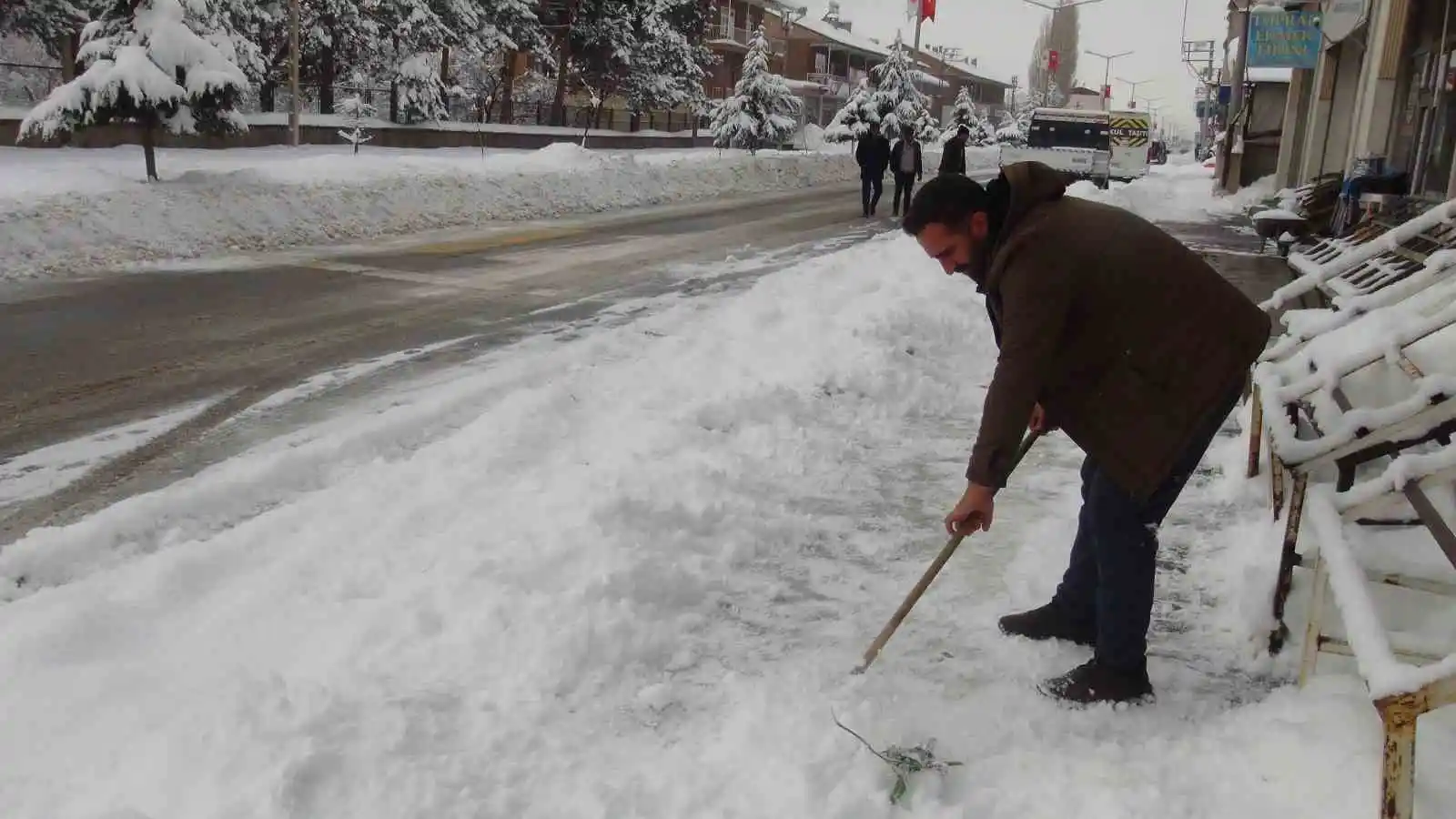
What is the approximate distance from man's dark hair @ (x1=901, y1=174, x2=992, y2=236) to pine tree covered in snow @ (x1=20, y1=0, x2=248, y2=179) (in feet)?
46.4

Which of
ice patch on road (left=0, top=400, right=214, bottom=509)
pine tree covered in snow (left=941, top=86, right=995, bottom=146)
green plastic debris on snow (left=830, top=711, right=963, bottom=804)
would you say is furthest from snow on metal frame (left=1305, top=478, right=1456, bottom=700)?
pine tree covered in snow (left=941, top=86, right=995, bottom=146)

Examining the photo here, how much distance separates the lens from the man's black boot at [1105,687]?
11.2 feet

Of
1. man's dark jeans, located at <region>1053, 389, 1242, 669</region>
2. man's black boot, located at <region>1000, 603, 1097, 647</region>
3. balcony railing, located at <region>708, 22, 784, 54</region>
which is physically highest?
balcony railing, located at <region>708, 22, 784, 54</region>

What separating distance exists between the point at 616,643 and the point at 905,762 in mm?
1018

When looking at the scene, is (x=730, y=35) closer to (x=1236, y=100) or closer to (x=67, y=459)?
(x=1236, y=100)

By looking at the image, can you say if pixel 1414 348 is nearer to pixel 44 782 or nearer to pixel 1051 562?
pixel 1051 562

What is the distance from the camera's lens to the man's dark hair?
10.1 feet

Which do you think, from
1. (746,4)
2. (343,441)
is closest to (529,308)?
(343,441)

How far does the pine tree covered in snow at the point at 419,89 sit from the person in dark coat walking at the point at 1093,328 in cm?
3402

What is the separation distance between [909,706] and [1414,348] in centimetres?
254

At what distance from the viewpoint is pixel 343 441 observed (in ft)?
18.7

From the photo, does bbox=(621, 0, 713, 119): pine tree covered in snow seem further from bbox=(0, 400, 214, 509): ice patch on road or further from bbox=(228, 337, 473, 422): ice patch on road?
bbox=(0, 400, 214, 509): ice patch on road

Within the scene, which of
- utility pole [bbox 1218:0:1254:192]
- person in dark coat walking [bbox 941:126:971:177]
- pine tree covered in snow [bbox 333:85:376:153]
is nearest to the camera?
person in dark coat walking [bbox 941:126:971:177]

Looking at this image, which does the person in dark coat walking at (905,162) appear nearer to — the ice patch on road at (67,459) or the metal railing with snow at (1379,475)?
the metal railing with snow at (1379,475)
